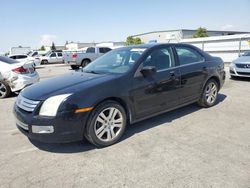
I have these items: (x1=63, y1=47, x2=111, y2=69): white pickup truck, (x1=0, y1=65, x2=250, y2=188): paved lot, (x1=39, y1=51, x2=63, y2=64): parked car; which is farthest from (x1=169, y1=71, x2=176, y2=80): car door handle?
(x1=39, y1=51, x2=63, y2=64): parked car

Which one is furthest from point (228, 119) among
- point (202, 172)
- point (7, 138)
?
point (7, 138)

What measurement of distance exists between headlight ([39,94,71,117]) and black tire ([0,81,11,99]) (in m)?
4.77

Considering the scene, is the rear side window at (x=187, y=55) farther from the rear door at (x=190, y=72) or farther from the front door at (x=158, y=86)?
the front door at (x=158, y=86)

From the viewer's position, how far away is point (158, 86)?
4.03 metres

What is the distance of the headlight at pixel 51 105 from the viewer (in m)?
3.07

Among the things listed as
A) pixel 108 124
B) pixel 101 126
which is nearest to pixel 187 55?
pixel 108 124

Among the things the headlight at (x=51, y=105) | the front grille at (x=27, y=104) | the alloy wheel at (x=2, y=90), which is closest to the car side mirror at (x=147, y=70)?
the headlight at (x=51, y=105)

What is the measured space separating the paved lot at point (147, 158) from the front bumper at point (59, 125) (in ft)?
1.01

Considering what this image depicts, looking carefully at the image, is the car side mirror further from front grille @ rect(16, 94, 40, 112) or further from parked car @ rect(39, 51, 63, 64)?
parked car @ rect(39, 51, 63, 64)

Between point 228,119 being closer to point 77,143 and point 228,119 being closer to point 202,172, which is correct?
point 202,172

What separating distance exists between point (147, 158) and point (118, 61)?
6.42ft

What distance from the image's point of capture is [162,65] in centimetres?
424

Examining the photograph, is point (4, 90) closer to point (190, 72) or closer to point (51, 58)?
point (190, 72)

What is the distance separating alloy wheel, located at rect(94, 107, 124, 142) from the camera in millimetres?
3420
